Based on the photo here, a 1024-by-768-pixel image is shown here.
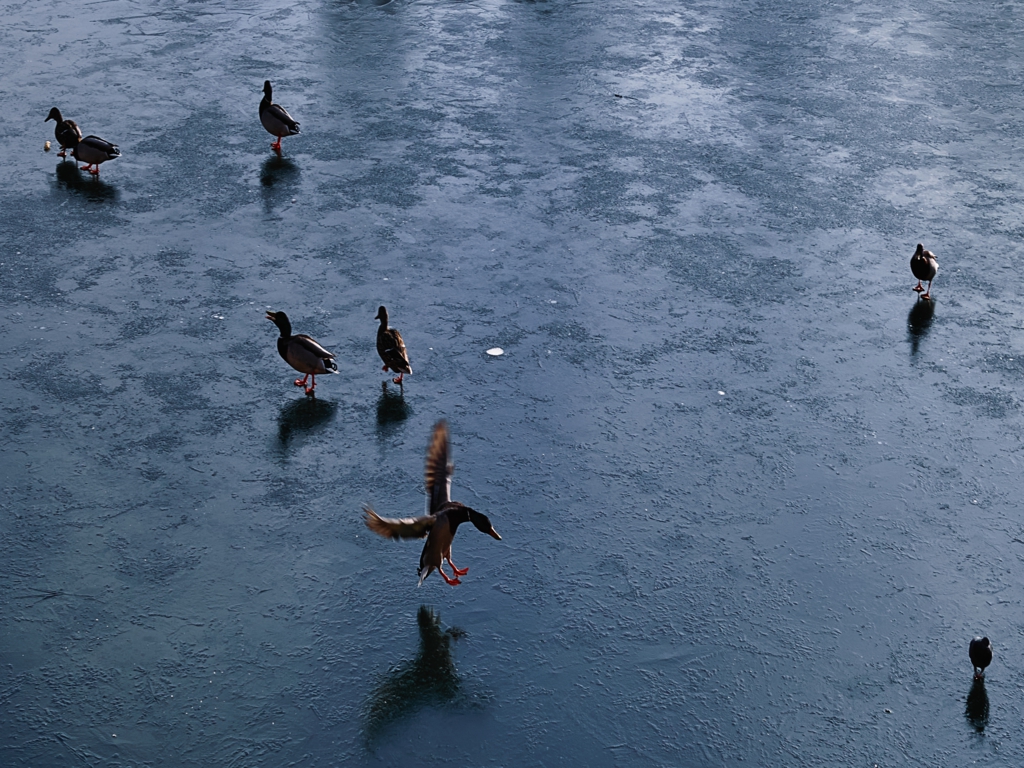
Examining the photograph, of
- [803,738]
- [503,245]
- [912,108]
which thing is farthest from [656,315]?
[912,108]

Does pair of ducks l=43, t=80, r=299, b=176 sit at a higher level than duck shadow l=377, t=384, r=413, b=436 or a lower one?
higher

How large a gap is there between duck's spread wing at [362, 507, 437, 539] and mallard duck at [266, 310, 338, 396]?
2.88 meters

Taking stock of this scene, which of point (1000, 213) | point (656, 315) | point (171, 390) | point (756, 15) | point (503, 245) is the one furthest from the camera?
point (756, 15)

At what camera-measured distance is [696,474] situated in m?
9.59

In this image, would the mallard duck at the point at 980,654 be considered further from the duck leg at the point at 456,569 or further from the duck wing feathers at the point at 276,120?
the duck wing feathers at the point at 276,120

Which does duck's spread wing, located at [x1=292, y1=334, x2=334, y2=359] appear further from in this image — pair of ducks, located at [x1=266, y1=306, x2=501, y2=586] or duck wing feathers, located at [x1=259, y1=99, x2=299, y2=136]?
duck wing feathers, located at [x1=259, y1=99, x2=299, y2=136]

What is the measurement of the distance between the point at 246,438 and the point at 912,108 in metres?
11.4

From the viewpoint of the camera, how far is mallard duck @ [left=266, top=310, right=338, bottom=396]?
1034cm

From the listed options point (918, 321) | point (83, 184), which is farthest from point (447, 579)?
point (83, 184)

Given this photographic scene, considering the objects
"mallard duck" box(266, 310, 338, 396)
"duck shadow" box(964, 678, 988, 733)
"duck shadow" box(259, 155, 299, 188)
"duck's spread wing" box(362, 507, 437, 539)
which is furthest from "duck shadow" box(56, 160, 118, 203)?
"duck shadow" box(964, 678, 988, 733)

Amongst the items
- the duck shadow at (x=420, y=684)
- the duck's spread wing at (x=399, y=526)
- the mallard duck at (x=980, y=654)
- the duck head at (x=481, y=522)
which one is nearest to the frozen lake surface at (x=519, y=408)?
the duck shadow at (x=420, y=684)

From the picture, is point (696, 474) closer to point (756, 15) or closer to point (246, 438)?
point (246, 438)

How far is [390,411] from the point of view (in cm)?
1030

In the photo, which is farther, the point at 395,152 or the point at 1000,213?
the point at 395,152
